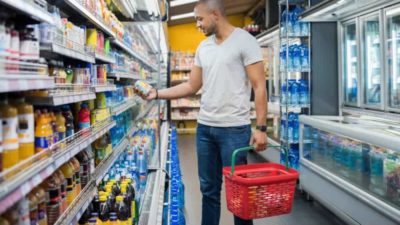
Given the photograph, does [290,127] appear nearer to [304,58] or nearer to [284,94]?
Result: [284,94]

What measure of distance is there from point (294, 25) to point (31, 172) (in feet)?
14.7

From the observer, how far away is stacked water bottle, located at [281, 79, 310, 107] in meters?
5.09

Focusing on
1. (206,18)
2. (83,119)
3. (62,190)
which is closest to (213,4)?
(206,18)

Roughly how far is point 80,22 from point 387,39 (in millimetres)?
3162

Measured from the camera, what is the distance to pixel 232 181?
7.89ft

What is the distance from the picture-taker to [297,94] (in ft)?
16.8

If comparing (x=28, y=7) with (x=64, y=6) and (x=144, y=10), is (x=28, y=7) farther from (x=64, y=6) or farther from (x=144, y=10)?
(x=144, y=10)

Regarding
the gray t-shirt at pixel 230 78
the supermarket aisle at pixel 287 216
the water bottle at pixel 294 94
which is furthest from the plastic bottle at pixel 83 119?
the water bottle at pixel 294 94

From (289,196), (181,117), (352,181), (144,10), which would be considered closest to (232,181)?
(289,196)

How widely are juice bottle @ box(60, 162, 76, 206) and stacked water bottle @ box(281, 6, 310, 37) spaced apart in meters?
3.72

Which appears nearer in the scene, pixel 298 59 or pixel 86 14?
pixel 86 14

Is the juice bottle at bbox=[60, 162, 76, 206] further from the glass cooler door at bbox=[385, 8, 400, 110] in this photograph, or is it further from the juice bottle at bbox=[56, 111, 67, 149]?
the glass cooler door at bbox=[385, 8, 400, 110]

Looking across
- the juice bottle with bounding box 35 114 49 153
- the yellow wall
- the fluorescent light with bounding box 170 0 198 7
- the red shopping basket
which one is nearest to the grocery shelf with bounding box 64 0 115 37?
the juice bottle with bounding box 35 114 49 153

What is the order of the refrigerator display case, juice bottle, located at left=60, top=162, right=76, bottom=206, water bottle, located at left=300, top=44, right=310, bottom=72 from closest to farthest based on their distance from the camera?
juice bottle, located at left=60, top=162, right=76, bottom=206 < the refrigerator display case < water bottle, located at left=300, top=44, right=310, bottom=72
